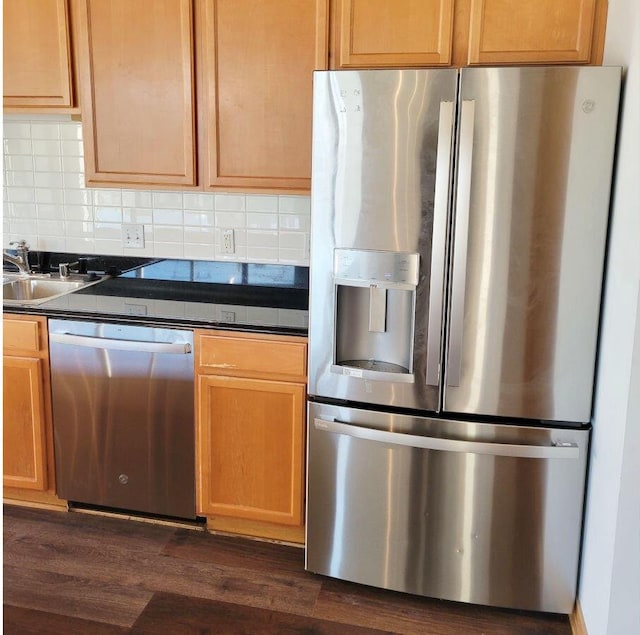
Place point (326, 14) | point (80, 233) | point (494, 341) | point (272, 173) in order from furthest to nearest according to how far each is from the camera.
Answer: point (80, 233), point (272, 173), point (326, 14), point (494, 341)

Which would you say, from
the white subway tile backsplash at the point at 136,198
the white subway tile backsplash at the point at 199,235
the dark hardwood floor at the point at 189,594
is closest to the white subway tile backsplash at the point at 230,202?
the white subway tile backsplash at the point at 199,235

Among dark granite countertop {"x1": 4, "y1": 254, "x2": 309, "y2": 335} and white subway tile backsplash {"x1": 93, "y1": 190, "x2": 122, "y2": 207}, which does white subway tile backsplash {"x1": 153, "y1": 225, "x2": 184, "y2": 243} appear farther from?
white subway tile backsplash {"x1": 93, "y1": 190, "x2": 122, "y2": 207}

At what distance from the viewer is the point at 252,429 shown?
7.96 feet

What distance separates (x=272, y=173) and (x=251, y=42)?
1.51 ft

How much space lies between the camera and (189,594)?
88.9 inches

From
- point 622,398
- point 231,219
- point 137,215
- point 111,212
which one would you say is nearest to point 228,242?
point 231,219

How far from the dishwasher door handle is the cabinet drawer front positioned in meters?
0.08

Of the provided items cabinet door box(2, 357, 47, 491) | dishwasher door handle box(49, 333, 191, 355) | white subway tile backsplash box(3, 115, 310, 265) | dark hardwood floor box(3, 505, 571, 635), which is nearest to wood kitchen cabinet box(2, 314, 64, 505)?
cabinet door box(2, 357, 47, 491)

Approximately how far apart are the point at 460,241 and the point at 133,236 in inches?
64.0

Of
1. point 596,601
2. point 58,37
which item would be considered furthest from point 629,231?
point 58,37

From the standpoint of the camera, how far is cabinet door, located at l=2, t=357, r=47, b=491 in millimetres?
2572

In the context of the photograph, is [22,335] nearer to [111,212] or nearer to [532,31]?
[111,212]

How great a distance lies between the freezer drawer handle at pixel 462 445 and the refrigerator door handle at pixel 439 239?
184 mm

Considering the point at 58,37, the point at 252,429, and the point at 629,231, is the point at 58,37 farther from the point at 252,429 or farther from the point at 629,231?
the point at 629,231
